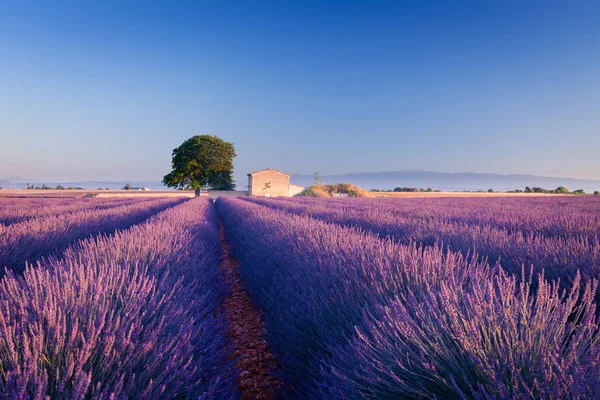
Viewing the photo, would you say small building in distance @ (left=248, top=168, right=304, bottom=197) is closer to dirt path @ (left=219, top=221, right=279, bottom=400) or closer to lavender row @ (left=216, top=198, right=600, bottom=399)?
dirt path @ (left=219, top=221, right=279, bottom=400)

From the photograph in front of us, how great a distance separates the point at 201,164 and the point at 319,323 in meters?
36.8

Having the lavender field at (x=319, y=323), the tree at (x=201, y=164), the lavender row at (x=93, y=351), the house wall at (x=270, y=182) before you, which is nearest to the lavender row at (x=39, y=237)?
the lavender field at (x=319, y=323)

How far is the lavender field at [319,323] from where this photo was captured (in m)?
0.97

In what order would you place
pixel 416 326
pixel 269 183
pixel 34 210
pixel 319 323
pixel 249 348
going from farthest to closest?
pixel 269 183, pixel 34 210, pixel 249 348, pixel 319 323, pixel 416 326

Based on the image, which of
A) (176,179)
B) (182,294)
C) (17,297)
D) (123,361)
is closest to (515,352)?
(123,361)

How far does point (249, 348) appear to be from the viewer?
2801 millimetres

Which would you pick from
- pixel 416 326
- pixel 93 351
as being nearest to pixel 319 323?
pixel 416 326

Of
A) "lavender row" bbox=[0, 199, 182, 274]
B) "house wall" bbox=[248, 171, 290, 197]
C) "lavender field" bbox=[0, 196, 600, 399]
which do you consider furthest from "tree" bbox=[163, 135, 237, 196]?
"lavender field" bbox=[0, 196, 600, 399]

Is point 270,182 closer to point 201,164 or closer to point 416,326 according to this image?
point 201,164

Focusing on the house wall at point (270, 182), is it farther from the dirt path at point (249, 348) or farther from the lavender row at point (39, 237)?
the dirt path at point (249, 348)

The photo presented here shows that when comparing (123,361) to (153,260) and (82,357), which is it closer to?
(82,357)

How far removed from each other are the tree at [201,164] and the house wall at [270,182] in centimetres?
306

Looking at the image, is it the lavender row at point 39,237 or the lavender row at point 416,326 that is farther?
the lavender row at point 39,237

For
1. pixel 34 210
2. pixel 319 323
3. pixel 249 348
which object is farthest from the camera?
pixel 34 210
